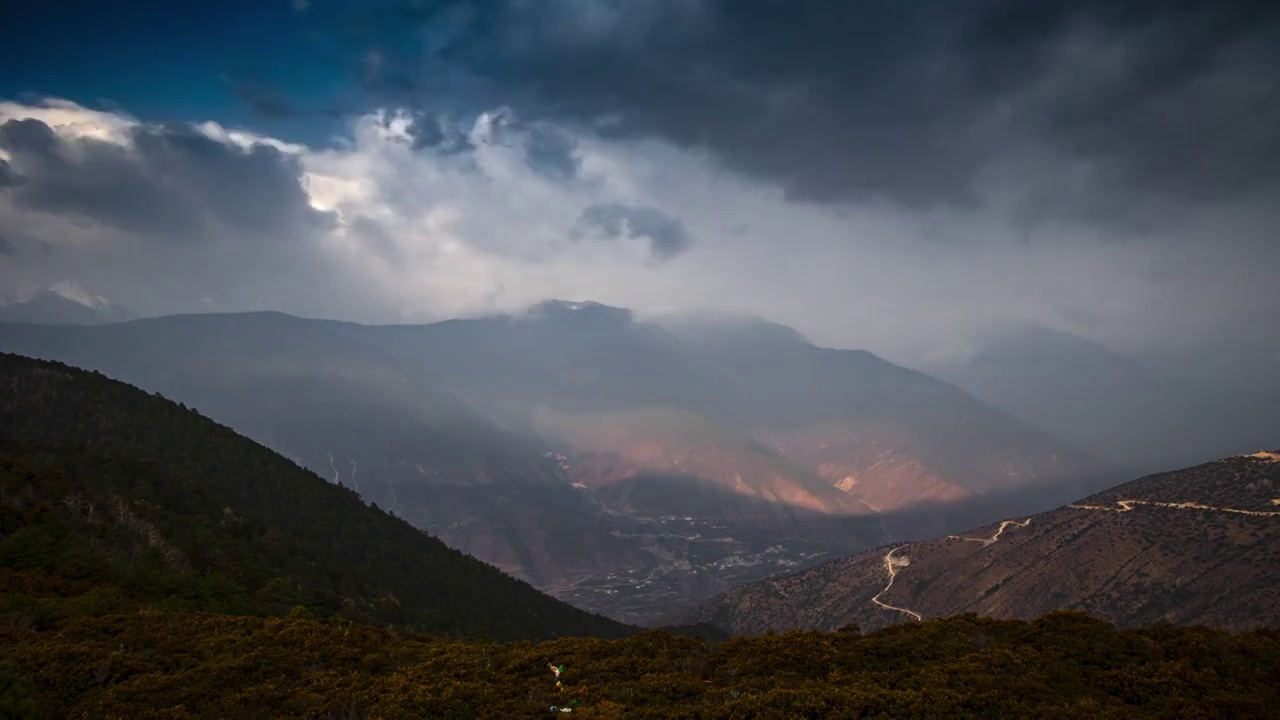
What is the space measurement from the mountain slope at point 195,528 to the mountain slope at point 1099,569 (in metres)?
54.2

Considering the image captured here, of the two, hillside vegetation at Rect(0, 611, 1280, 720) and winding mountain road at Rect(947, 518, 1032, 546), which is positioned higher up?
hillside vegetation at Rect(0, 611, 1280, 720)

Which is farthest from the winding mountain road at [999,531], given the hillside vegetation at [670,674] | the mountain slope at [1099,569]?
the hillside vegetation at [670,674]

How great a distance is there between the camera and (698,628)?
143125 millimetres

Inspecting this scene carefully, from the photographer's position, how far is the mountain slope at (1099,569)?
312 ft

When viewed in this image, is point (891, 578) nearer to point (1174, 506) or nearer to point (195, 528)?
point (1174, 506)

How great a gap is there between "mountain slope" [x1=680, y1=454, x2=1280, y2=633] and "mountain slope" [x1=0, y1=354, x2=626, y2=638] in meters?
54.2

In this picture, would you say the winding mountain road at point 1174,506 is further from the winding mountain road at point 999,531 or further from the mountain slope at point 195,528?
the mountain slope at point 195,528

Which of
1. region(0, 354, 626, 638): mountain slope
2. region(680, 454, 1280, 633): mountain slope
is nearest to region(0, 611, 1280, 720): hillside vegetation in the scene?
region(0, 354, 626, 638): mountain slope

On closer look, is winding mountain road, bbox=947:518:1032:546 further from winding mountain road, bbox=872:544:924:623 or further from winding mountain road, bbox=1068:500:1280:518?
winding mountain road, bbox=872:544:924:623

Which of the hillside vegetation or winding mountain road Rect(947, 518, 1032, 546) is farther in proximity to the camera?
winding mountain road Rect(947, 518, 1032, 546)

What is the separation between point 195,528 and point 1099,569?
130 m

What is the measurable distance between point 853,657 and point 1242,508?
12459cm

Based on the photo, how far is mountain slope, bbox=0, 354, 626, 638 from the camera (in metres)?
48.1

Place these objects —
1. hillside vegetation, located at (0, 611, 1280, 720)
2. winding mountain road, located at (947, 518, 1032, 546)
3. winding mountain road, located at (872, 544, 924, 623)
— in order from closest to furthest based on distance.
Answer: hillside vegetation, located at (0, 611, 1280, 720), winding mountain road, located at (872, 544, 924, 623), winding mountain road, located at (947, 518, 1032, 546)
